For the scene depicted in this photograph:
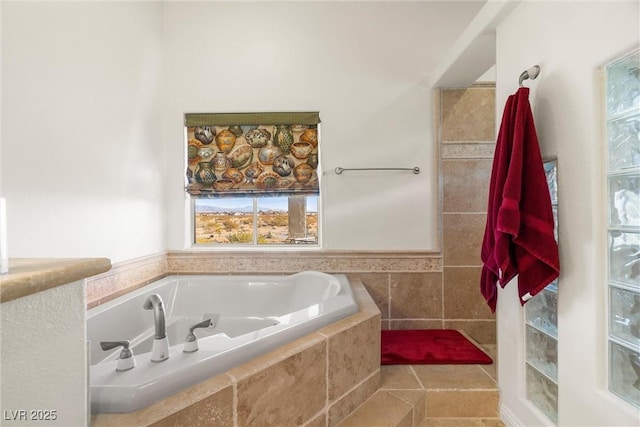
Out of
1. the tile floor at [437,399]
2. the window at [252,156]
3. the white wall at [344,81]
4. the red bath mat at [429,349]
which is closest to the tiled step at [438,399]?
the tile floor at [437,399]

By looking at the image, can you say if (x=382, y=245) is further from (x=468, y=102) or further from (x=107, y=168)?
(x=107, y=168)

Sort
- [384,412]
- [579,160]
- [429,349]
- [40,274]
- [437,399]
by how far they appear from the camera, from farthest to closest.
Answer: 1. [429,349]
2. [437,399]
3. [384,412]
4. [579,160]
5. [40,274]

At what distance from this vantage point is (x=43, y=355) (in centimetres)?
52

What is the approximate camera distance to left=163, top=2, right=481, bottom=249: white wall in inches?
89.6

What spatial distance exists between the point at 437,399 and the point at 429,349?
0.42 metres

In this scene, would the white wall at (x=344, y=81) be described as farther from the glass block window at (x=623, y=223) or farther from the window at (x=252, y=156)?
the glass block window at (x=623, y=223)

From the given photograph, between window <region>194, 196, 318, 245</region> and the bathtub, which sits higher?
window <region>194, 196, 318, 245</region>

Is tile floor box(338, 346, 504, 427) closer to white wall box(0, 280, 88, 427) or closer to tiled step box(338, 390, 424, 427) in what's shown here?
tiled step box(338, 390, 424, 427)

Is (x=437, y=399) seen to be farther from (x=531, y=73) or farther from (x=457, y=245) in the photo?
(x=531, y=73)

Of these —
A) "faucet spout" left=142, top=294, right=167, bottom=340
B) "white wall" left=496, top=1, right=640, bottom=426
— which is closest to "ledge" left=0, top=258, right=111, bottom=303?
"faucet spout" left=142, top=294, right=167, bottom=340

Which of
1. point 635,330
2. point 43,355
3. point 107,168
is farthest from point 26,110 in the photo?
point 635,330

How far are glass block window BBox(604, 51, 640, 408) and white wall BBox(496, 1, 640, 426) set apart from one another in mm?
23

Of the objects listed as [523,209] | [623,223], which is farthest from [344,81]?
[623,223]

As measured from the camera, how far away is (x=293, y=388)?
40.6 inches
